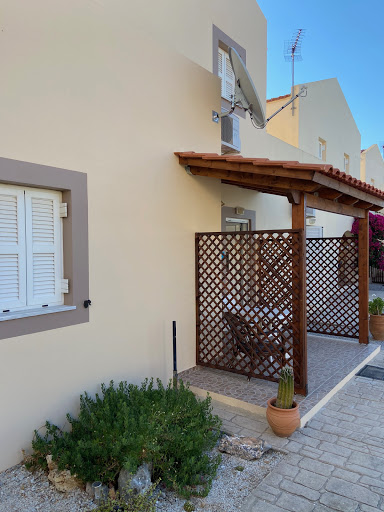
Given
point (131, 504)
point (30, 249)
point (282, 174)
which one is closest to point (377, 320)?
point (282, 174)

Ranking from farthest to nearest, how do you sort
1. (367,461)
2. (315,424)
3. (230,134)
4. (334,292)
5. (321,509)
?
(334,292)
(230,134)
(315,424)
(367,461)
(321,509)

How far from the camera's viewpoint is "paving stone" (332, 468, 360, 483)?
3973 mm

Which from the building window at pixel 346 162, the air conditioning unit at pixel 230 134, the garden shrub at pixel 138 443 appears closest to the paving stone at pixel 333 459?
the garden shrub at pixel 138 443

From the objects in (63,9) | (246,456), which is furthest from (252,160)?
(246,456)

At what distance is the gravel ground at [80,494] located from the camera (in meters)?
3.57

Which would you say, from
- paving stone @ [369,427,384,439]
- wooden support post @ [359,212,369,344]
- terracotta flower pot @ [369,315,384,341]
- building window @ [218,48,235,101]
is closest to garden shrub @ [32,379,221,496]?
paving stone @ [369,427,384,439]

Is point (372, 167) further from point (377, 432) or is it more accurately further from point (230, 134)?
point (377, 432)

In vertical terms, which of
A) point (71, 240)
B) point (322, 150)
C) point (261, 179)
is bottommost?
point (71, 240)

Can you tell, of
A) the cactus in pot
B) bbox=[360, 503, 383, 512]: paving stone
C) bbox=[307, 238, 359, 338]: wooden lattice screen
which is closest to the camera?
bbox=[360, 503, 383, 512]: paving stone

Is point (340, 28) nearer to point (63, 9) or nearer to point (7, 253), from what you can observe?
point (63, 9)

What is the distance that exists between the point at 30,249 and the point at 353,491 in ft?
15.3

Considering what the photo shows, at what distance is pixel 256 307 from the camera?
21.5ft

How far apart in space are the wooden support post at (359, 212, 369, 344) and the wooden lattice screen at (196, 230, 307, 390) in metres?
3.36

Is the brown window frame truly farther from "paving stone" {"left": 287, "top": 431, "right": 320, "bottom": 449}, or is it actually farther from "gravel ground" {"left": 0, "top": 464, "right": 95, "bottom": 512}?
"paving stone" {"left": 287, "top": 431, "right": 320, "bottom": 449}
